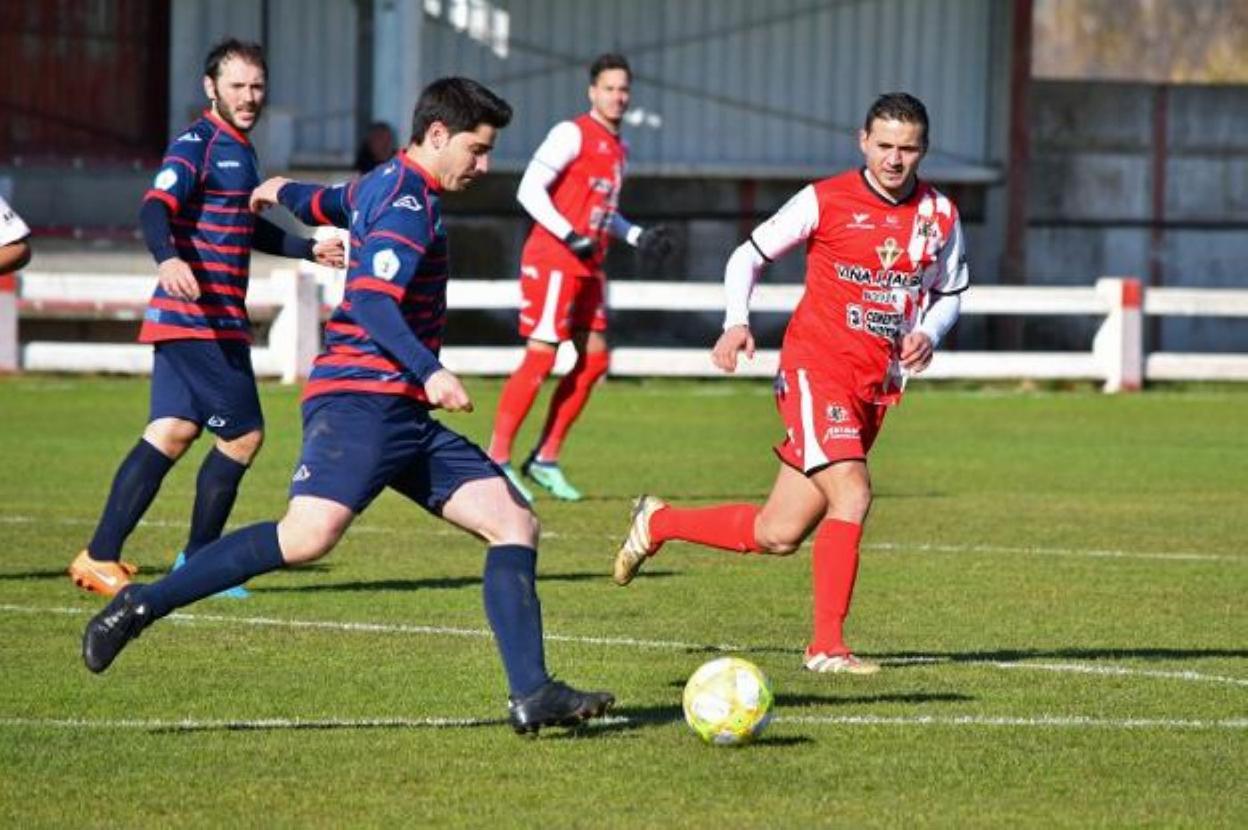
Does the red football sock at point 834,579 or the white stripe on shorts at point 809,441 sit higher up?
the white stripe on shorts at point 809,441

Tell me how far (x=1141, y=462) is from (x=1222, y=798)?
441 inches

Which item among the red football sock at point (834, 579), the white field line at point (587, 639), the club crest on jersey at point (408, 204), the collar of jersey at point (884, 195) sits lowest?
the white field line at point (587, 639)

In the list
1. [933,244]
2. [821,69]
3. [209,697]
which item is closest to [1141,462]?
[933,244]

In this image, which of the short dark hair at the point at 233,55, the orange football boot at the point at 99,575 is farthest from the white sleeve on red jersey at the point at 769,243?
the orange football boot at the point at 99,575

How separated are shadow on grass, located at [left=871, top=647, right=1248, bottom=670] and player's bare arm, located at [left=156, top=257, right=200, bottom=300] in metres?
2.69

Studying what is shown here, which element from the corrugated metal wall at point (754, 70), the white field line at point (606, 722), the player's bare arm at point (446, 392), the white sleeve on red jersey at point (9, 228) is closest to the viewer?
the player's bare arm at point (446, 392)

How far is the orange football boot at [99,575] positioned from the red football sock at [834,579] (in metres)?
3.11

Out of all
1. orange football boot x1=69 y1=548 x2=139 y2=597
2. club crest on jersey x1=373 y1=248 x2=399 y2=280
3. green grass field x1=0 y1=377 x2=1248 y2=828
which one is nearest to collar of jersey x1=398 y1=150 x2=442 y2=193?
club crest on jersey x1=373 y1=248 x2=399 y2=280

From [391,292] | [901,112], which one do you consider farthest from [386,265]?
[901,112]

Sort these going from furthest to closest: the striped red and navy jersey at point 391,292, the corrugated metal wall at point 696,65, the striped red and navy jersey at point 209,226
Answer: the corrugated metal wall at point 696,65 < the striped red and navy jersey at point 209,226 < the striped red and navy jersey at point 391,292

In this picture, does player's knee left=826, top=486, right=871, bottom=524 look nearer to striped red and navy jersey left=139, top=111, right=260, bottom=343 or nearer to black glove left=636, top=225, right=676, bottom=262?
striped red and navy jersey left=139, top=111, right=260, bottom=343

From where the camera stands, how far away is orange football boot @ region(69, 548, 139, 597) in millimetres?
10875

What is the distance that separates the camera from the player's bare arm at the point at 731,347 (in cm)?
888

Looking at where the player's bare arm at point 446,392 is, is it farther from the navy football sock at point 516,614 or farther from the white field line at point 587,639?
the white field line at point 587,639
